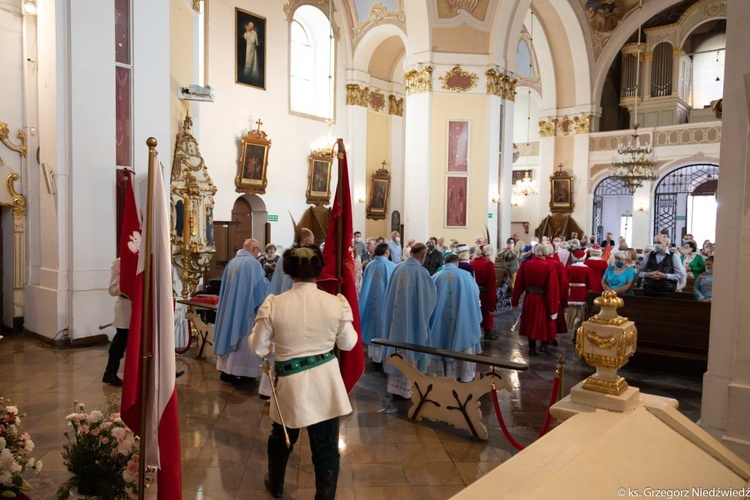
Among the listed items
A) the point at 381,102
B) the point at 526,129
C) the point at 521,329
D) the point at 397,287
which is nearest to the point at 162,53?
the point at 397,287

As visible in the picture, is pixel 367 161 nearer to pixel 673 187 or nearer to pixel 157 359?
pixel 673 187

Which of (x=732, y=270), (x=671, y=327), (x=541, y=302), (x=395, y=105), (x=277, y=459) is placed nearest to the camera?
(x=277, y=459)

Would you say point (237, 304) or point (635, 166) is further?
point (635, 166)

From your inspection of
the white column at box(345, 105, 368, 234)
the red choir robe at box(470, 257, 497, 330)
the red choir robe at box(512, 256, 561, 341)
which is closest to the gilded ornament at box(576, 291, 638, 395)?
the red choir robe at box(512, 256, 561, 341)

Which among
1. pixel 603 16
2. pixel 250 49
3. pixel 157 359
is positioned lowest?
pixel 157 359

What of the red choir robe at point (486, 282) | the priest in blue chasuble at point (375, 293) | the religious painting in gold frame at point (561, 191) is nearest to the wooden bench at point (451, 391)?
the priest in blue chasuble at point (375, 293)

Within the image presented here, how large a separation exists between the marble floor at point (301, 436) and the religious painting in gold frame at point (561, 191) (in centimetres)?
1356

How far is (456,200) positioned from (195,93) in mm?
7255

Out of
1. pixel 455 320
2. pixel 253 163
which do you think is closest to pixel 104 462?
pixel 455 320

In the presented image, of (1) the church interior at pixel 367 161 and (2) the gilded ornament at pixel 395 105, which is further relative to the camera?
(2) the gilded ornament at pixel 395 105

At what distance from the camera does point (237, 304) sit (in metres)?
5.92

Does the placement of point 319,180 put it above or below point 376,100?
below

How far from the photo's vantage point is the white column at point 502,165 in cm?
1410

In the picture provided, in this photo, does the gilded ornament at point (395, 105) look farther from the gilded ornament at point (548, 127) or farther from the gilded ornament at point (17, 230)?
the gilded ornament at point (17, 230)
